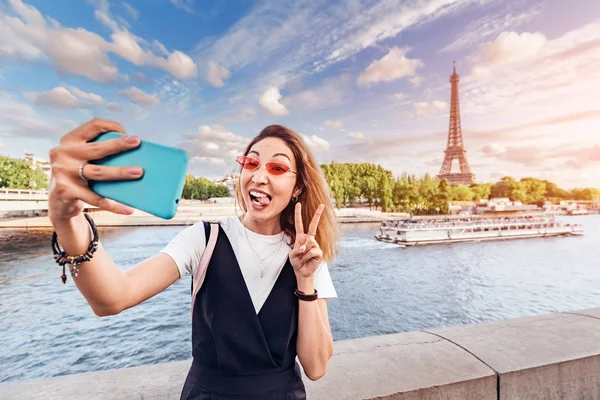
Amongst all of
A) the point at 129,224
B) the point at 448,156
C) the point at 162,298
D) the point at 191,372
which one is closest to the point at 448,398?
the point at 191,372

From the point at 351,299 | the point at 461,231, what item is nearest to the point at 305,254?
the point at 351,299

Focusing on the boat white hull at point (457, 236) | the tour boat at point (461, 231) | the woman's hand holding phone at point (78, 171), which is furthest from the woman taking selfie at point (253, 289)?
the boat white hull at point (457, 236)

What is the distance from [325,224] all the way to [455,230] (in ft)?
114

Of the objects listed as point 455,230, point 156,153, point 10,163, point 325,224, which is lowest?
point 455,230

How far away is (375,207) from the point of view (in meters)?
63.6

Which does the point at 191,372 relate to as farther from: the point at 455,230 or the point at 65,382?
the point at 455,230

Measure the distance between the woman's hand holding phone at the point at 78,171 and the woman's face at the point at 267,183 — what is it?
0.60 metres

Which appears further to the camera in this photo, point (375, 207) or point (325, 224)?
point (375, 207)

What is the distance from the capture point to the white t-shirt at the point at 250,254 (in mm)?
1225

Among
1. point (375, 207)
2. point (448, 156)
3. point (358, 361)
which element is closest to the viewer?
point (358, 361)

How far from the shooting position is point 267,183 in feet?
Result: 4.38

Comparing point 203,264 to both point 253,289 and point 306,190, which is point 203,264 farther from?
point 306,190

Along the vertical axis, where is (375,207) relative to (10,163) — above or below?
below

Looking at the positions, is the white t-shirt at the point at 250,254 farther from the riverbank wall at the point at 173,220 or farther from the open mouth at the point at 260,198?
the riverbank wall at the point at 173,220
